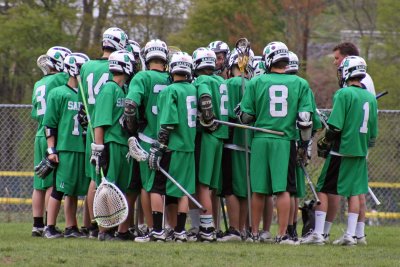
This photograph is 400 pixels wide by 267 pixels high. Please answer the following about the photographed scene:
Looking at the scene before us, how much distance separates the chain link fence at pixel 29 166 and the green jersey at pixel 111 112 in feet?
17.0

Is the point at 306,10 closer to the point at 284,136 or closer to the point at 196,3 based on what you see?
the point at 196,3

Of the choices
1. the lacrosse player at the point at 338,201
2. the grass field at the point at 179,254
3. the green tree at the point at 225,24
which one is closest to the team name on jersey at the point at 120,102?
the grass field at the point at 179,254

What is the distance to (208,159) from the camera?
1262 centimetres

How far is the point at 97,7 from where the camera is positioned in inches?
1021

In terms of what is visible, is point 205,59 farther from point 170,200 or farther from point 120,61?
point 170,200

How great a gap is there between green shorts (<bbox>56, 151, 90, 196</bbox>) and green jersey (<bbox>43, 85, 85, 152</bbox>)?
0.29 ft

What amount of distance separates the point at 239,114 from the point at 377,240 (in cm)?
236

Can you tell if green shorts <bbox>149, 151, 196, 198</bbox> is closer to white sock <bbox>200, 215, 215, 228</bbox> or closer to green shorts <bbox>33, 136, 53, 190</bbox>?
white sock <bbox>200, 215, 215, 228</bbox>

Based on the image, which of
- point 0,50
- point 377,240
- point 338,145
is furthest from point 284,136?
point 0,50

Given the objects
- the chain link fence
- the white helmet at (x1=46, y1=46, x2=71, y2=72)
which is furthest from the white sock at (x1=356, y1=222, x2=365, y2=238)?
the chain link fence

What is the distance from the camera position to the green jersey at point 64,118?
12.9m

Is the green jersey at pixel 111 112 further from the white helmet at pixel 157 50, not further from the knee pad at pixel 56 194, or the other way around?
the knee pad at pixel 56 194

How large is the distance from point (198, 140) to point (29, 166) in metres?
5.54

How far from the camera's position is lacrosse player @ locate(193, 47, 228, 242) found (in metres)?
12.5
